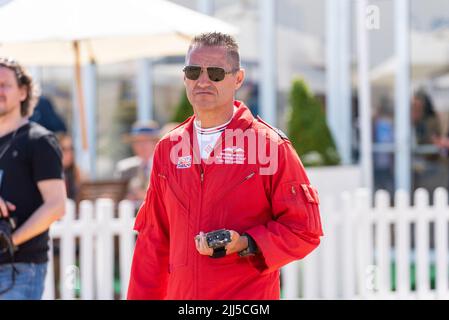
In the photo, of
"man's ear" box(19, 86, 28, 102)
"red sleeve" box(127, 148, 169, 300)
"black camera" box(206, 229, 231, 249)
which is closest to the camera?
"black camera" box(206, 229, 231, 249)

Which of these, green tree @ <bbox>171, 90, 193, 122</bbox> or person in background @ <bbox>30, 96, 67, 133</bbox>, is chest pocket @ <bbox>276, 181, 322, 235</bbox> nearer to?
green tree @ <bbox>171, 90, 193, 122</bbox>

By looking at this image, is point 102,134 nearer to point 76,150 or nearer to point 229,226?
point 76,150

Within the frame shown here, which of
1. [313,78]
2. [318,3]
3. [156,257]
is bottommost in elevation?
[156,257]

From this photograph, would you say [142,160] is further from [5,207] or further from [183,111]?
[5,207]

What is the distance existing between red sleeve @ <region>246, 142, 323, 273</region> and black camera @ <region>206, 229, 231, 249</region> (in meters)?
0.13

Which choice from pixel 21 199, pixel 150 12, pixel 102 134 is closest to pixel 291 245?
pixel 21 199

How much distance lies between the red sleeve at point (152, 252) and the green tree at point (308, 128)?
226 inches

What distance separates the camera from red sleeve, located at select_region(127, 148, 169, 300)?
3289 millimetres

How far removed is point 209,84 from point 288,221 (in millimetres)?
574

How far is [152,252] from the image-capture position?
129 inches

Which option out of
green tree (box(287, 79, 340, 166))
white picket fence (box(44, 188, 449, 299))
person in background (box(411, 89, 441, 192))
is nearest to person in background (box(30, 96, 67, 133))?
white picket fence (box(44, 188, 449, 299))

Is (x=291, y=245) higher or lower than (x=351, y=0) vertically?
lower

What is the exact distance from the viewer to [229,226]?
3.04 meters

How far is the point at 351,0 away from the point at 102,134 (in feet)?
10.8
